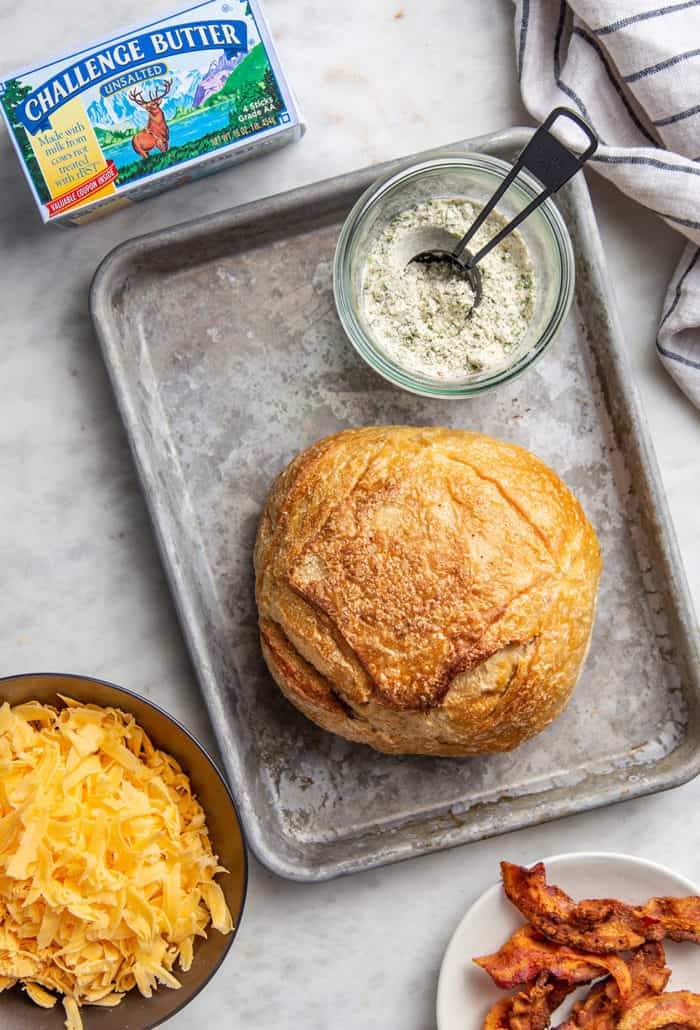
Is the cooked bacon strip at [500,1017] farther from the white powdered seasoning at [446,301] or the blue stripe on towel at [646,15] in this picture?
the blue stripe on towel at [646,15]

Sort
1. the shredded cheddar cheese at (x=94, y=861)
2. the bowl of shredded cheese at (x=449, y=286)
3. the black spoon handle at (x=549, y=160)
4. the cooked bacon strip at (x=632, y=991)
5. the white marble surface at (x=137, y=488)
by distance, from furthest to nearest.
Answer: the white marble surface at (x=137, y=488), the cooked bacon strip at (x=632, y=991), the bowl of shredded cheese at (x=449, y=286), the shredded cheddar cheese at (x=94, y=861), the black spoon handle at (x=549, y=160)

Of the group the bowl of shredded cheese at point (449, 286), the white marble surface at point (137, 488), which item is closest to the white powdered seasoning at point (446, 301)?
the bowl of shredded cheese at point (449, 286)

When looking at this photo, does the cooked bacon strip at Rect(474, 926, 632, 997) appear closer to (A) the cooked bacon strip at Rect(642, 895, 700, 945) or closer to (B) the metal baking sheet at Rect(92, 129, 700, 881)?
(A) the cooked bacon strip at Rect(642, 895, 700, 945)

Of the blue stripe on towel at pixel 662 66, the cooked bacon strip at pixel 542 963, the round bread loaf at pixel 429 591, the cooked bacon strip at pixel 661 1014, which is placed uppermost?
the blue stripe on towel at pixel 662 66

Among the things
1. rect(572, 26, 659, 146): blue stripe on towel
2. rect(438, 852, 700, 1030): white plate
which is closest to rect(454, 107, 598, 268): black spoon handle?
rect(572, 26, 659, 146): blue stripe on towel

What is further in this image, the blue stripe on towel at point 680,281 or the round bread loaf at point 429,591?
the blue stripe on towel at point 680,281

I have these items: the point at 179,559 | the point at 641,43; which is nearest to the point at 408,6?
the point at 641,43

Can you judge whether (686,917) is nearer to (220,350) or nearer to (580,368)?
(580,368)
